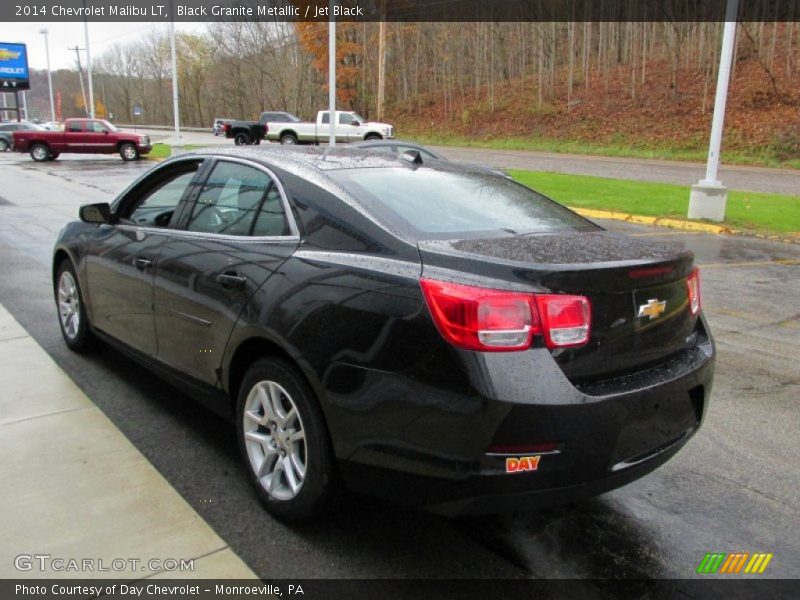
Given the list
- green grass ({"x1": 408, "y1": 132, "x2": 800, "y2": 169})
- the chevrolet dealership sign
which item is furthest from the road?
the chevrolet dealership sign

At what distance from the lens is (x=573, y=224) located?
11.6ft

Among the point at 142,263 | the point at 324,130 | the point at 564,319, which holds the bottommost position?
the point at 142,263

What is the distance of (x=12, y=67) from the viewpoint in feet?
175

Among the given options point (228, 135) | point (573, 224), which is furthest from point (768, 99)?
point (573, 224)

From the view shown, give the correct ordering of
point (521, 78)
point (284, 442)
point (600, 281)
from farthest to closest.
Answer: point (521, 78) < point (284, 442) < point (600, 281)

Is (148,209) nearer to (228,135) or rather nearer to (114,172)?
(114,172)

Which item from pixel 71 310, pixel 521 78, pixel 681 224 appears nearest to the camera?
pixel 71 310

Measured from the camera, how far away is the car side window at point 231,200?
11.2 feet

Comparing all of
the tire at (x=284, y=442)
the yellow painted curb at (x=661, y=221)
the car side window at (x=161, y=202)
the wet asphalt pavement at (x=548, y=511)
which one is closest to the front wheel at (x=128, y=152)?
the yellow painted curb at (x=661, y=221)

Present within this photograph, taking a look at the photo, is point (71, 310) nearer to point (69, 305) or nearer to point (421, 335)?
point (69, 305)

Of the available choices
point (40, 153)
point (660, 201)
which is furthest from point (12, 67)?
point (660, 201)

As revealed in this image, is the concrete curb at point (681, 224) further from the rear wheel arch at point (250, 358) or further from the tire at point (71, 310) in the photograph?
the rear wheel arch at point (250, 358)

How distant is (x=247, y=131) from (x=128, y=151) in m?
9.45

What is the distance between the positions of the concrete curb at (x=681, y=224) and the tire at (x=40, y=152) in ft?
86.0
